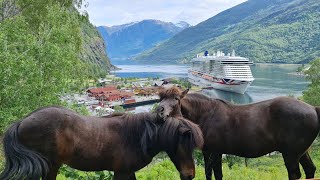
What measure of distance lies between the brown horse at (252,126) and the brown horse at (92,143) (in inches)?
33.3

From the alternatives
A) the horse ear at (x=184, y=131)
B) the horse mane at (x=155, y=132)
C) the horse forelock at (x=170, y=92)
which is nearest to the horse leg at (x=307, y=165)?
the horse forelock at (x=170, y=92)

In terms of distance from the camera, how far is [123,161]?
467 cm

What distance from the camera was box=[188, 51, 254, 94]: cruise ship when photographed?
290 ft

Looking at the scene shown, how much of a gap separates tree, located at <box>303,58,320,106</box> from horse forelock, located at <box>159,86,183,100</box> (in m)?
34.1

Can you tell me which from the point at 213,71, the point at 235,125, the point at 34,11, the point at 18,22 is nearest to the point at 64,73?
the point at 18,22

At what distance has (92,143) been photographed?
473 centimetres

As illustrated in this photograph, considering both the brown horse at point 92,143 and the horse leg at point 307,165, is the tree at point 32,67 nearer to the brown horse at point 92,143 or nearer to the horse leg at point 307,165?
the brown horse at point 92,143

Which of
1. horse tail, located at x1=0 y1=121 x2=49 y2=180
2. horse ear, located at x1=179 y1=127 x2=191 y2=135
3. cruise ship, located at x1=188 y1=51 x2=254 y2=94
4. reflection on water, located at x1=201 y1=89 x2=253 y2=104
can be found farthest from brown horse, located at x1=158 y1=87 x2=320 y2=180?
cruise ship, located at x1=188 y1=51 x2=254 y2=94

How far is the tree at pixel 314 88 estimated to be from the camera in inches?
1452

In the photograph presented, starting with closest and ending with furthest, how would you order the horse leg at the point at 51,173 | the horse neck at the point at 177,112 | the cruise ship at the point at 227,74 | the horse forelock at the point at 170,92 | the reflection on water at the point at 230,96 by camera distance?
1. the horse leg at the point at 51,173
2. the horse neck at the point at 177,112
3. the horse forelock at the point at 170,92
4. the reflection on water at the point at 230,96
5. the cruise ship at the point at 227,74

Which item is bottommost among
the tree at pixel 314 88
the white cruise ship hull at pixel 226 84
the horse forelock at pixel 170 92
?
the white cruise ship hull at pixel 226 84

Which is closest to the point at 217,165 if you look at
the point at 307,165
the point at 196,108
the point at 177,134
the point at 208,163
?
the point at 208,163

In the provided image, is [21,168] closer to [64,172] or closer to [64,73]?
[64,172]

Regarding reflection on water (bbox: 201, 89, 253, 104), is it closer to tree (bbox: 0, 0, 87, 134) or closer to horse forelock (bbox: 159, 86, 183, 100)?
tree (bbox: 0, 0, 87, 134)
